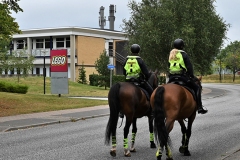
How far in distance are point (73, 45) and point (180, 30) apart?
22.3m

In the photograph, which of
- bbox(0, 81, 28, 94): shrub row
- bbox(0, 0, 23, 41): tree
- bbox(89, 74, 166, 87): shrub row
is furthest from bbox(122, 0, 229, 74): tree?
bbox(0, 0, 23, 41): tree

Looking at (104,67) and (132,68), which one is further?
(104,67)

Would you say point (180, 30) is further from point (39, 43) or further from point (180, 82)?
point (180, 82)

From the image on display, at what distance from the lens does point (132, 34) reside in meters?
56.1

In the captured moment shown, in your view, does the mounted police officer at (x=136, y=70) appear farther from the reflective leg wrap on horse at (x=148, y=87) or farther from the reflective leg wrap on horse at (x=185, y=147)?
the reflective leg wrap on horse at (x=185, y=147)

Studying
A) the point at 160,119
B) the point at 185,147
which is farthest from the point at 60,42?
the point at 160,119

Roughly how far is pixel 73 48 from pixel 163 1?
19.8m

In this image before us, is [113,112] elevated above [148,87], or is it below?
below

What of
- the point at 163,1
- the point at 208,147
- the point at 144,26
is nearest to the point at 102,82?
the point at 144,26

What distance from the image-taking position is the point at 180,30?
47.5 m

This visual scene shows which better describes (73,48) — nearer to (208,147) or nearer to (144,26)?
(144,26)

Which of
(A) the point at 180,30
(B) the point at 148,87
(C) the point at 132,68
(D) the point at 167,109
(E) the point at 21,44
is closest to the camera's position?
(D) the point at 167,109

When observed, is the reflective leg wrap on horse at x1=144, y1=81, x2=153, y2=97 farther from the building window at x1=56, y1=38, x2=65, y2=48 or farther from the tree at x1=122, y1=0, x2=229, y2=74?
the building window at x1=56, y1=38, x2=65, y2=48

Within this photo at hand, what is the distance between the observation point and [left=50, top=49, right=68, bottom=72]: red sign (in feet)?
103
